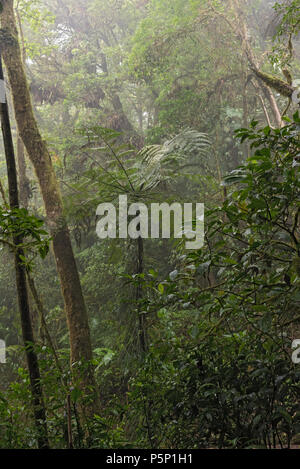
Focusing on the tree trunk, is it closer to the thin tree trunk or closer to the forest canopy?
the forest canopy

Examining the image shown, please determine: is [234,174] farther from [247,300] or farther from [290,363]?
[290,363]

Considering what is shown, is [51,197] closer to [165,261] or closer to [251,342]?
[251,342]

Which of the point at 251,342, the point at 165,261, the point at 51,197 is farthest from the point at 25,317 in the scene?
the point at 165,261

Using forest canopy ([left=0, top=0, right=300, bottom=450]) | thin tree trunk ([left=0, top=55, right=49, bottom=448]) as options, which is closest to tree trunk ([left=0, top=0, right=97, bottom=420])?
forest canopy ([left=0, top=0, right=300, bottom=450])

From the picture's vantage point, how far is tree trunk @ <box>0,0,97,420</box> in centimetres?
352

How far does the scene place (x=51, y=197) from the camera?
367 cm

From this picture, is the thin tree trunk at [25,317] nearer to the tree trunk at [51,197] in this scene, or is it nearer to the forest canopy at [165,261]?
the forest canopy at [165,261]

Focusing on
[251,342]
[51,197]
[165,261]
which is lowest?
[251,342]

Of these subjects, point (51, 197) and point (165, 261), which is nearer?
point (51, 197)

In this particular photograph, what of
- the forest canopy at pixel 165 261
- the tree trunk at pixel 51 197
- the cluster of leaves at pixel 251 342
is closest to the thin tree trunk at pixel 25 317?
the forest canopy at pixel 165 261

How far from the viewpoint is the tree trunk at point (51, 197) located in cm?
352

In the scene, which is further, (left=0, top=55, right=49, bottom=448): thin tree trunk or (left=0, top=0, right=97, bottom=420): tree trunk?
(left=0, top=0, right=97, bottom=420): tree trunk
